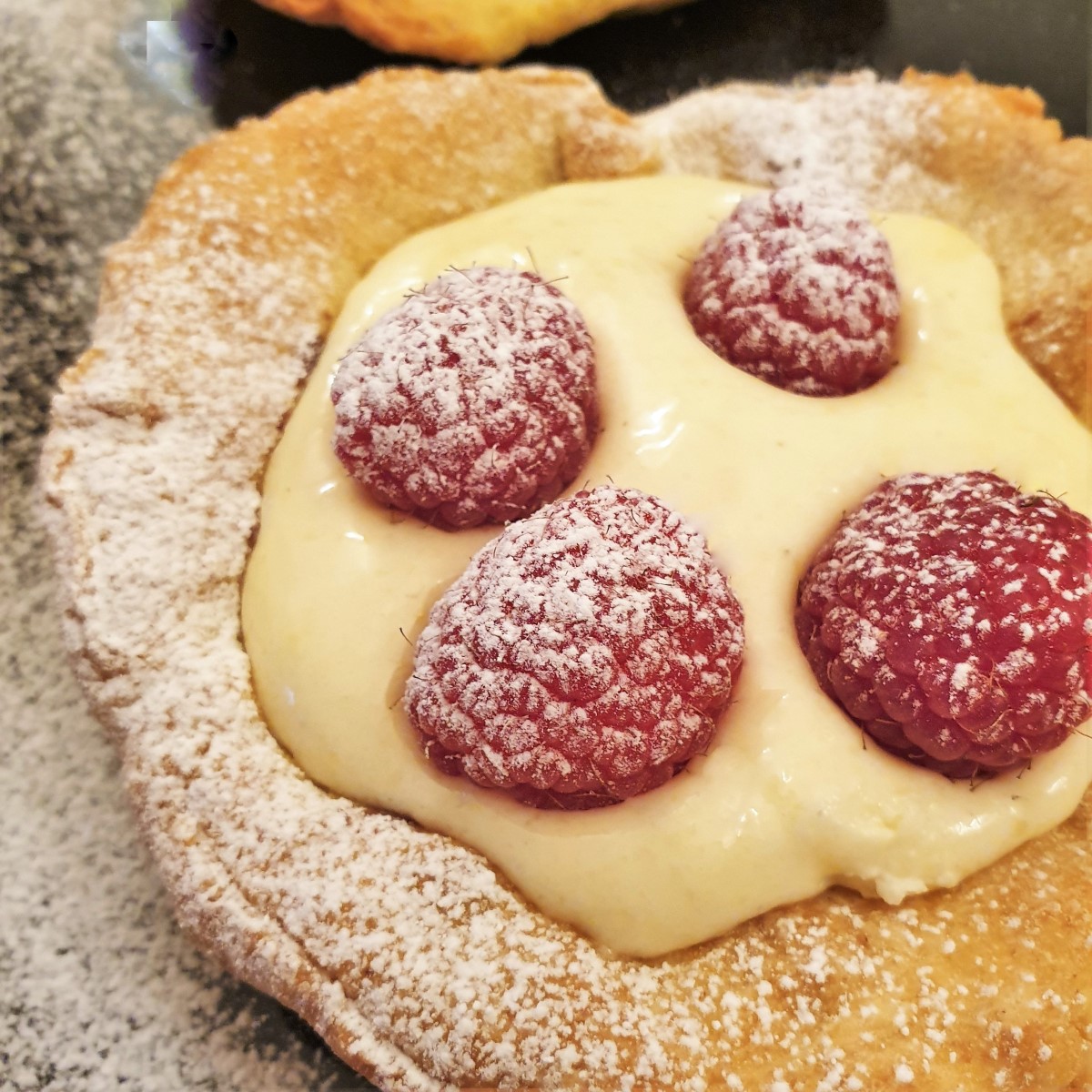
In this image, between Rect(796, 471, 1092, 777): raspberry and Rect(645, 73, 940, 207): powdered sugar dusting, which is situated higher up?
Rect(645, 73, 940, 207): powdered sugar dusting

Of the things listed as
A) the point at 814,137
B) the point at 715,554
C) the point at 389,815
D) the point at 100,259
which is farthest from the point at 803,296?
the point at 100,259

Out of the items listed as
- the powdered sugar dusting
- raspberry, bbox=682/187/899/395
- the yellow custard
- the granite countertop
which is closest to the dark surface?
the granite countertop

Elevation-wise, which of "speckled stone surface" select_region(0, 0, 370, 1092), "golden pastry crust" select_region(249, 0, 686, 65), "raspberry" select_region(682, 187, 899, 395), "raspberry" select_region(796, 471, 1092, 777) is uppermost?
"golden pastry crust" select_region(249, 0, 686, 65)

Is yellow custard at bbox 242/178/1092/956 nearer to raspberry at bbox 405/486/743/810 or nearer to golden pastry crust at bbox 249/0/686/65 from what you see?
raspberry at bbox 405/486/743/810

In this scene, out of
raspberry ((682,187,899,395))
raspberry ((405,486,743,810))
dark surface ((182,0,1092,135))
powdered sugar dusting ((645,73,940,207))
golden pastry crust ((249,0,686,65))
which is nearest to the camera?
raspberry ((405,486,743,810))

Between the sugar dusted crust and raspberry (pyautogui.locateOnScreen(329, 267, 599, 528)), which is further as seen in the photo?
raspberry (pyautogui.locateOnScreen(329, 267, 599, 528))

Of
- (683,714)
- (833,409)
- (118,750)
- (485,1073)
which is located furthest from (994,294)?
(118,750)
